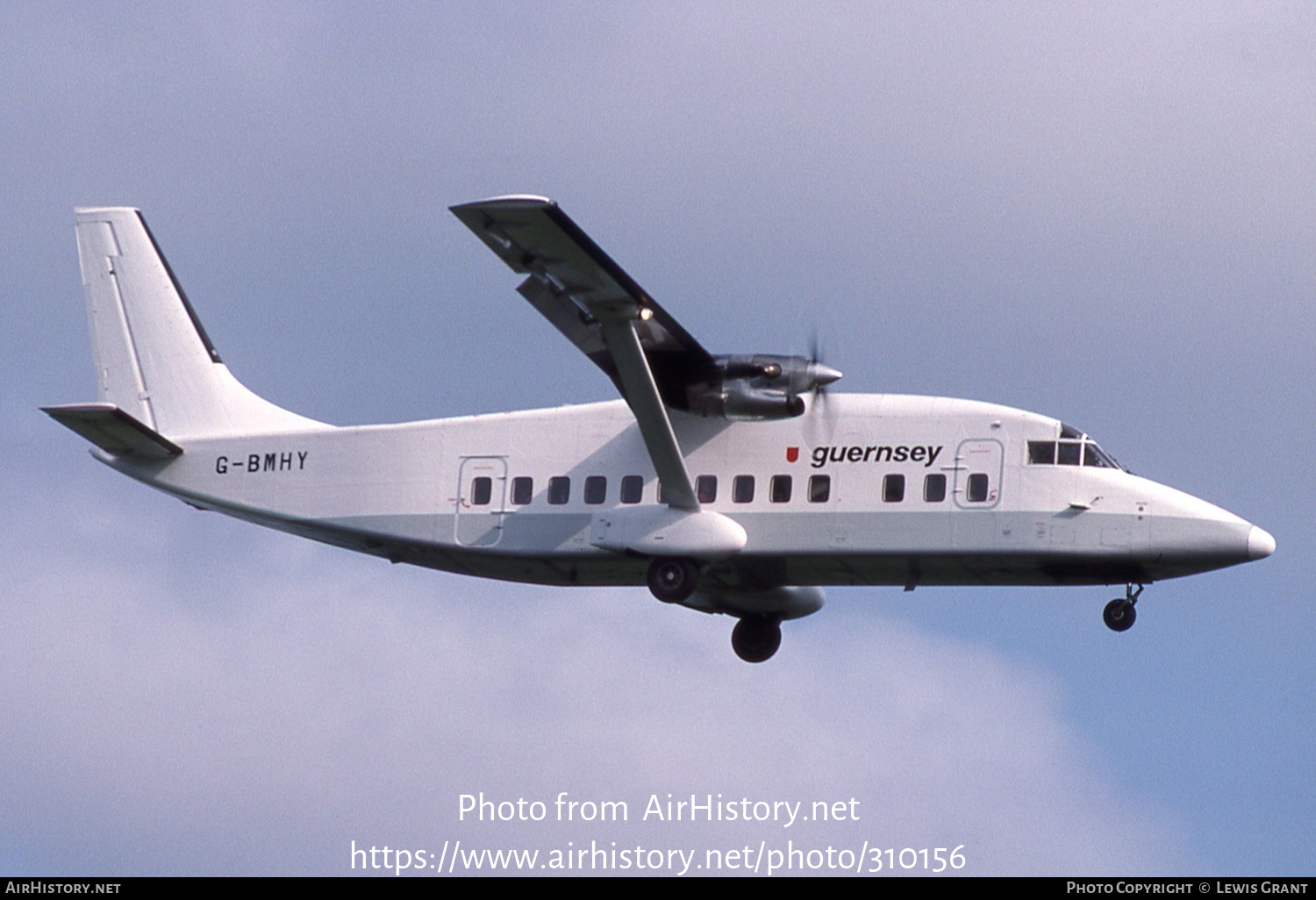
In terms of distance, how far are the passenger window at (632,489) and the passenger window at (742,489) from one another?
1135 millimetres

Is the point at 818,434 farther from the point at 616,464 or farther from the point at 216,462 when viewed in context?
the point at 216,462

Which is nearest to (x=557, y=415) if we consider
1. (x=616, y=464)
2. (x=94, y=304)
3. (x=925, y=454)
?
(x=616, y=464)

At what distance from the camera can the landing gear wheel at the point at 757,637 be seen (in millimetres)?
27375

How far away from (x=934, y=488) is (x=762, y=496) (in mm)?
2028

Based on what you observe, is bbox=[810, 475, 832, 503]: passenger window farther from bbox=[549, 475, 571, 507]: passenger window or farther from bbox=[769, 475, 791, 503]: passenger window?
bbox=[549, 475, 571, 507]: passenger window

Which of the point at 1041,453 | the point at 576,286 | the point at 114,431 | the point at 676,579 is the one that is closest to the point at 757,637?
the point at 676,579

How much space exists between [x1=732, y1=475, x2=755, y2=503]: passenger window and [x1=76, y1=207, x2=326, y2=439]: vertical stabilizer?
640 cm

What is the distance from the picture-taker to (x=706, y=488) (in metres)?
24.7

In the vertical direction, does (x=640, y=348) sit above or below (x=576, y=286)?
below

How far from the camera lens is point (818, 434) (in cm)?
2455

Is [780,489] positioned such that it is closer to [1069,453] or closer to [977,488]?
[977,488]

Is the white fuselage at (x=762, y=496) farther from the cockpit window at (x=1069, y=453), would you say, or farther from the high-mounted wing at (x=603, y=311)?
the high-mounted wing at (x=603, y=311)

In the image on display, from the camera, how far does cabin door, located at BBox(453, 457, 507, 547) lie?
25.4 meters

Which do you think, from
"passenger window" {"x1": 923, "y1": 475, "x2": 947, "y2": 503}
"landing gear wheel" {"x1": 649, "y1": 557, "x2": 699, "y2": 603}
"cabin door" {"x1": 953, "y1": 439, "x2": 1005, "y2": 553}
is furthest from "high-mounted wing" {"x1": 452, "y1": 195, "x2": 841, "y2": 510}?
"cabin door" {"x1": 953, "y1": 439, "x2": 1005, "y2": 553}
